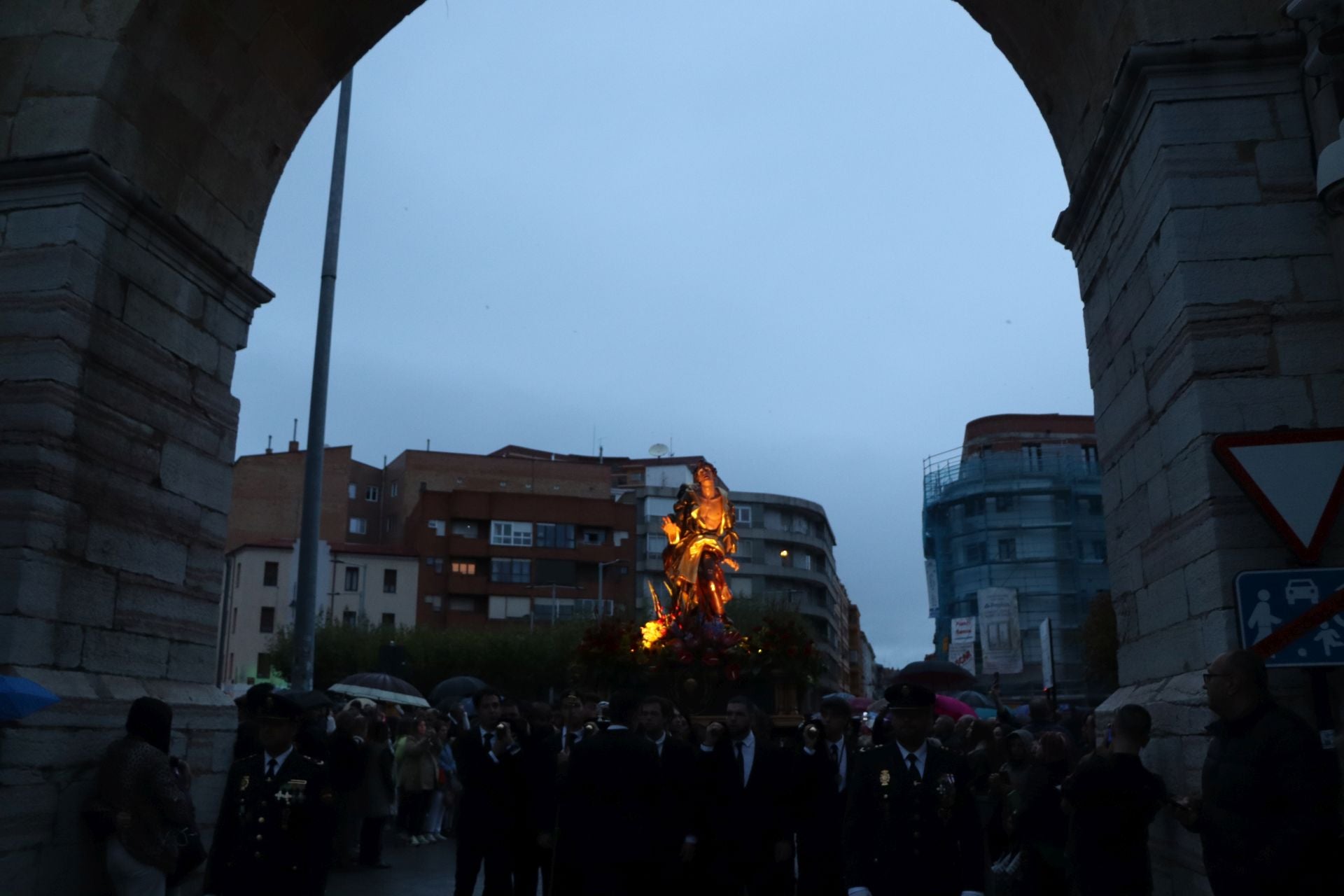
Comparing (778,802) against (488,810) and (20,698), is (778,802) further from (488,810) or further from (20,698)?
(20,698)

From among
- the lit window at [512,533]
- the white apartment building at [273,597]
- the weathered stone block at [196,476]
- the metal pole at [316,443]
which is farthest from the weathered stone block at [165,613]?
the lit window at [512,533]

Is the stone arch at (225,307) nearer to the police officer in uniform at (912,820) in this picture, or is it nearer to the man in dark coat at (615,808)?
the police officer in uniform at (912,820)

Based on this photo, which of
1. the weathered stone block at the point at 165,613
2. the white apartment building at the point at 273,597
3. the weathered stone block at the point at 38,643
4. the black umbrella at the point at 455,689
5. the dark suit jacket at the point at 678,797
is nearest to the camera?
the weathered stone block at the point at 38,643

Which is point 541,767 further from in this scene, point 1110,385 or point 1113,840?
point 1110,385

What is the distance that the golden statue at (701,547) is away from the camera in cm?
1694

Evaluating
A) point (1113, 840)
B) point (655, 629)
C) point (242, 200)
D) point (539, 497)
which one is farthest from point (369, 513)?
point (1113, 840)

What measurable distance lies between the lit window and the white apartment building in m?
5.86

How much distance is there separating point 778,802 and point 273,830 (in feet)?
11.1

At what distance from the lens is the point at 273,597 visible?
5334 centimetres

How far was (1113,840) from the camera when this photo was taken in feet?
17.2

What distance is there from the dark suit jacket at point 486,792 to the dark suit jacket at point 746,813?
4.63 ft

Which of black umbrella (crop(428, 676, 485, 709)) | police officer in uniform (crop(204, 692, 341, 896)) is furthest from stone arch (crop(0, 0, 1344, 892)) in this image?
black umbrella (crop(428, 676, 485, 709))

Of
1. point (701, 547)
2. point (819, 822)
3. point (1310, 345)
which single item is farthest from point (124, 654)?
point (701, 547)

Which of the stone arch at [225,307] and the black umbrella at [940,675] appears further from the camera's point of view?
the black umbrella at [940,675]
